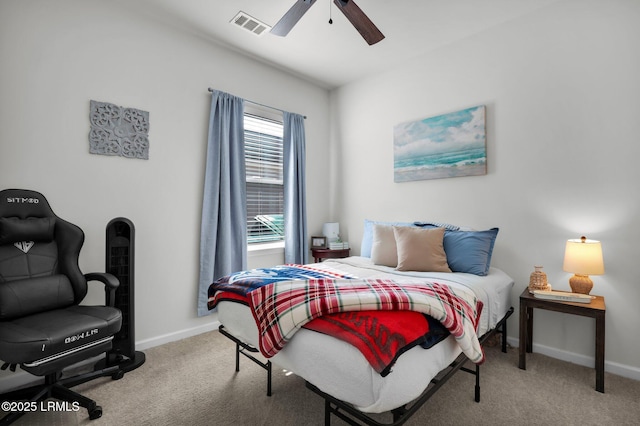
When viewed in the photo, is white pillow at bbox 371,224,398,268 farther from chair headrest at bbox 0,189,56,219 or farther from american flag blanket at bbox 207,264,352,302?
chair headrest at bbox 0,189,56,219

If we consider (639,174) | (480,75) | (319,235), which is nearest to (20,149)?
(319,235)

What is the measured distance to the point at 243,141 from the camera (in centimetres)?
335

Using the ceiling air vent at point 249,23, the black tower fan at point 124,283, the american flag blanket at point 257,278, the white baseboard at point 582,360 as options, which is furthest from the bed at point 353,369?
the ceiling air vent at point 249,23

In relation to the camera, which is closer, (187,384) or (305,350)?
(305,350)

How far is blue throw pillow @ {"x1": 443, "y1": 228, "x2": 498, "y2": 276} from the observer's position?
8.33 ft

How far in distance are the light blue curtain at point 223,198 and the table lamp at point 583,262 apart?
9.44 feet

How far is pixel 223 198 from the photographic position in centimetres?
314

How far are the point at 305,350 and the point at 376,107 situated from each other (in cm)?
324

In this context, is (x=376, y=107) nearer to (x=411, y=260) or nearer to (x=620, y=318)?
(x=411, y=260)

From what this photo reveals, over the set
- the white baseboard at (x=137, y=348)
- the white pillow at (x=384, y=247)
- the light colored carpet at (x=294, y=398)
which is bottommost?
the light colored carpet at (x=294, y=398)

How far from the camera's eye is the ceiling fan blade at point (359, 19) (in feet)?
6.67

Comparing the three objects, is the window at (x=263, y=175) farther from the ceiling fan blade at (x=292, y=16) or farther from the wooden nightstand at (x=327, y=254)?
the ceiling fan blade at (x=292, y=16)

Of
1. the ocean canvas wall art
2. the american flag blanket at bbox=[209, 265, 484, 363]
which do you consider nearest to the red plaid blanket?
the american flag blanket at bbox=[209, 265, 484, 363]

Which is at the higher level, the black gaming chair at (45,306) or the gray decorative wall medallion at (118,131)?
the gray decorative wall medallion at (118,131)
